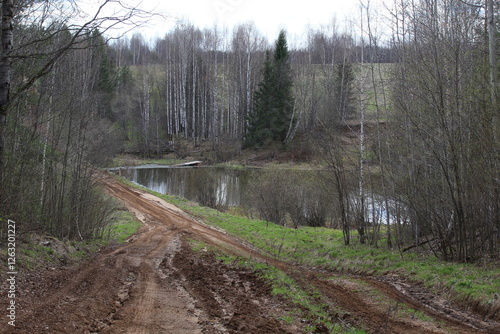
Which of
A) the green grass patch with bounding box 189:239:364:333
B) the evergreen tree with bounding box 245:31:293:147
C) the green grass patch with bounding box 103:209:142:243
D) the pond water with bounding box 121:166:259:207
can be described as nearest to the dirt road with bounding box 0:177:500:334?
the green grass patch with bounding box 189:239:364:333

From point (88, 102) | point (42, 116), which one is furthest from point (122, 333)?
point (88, 102)

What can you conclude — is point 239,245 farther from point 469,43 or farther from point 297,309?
point 469,43

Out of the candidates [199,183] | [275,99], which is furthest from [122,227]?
[275,99]

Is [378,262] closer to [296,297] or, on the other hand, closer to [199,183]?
[296,297]

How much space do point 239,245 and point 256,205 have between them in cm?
822

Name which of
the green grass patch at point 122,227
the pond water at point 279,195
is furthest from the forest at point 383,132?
the pond water at point 279,195

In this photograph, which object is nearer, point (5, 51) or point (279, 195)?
point (5, 51)

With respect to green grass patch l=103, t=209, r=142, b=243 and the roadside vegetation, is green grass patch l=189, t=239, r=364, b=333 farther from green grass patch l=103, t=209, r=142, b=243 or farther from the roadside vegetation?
green grass patch l=103, t=209, r=142, b=243

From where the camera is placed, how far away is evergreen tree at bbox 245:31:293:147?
5003 centimetres

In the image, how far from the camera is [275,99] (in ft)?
166

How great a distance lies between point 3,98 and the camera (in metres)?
6.25

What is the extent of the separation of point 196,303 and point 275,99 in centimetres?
4606

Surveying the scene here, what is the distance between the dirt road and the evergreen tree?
1642 inches

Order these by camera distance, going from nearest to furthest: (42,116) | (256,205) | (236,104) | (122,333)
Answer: (122,333) → (42,116) → (256,205) → (236,104)
